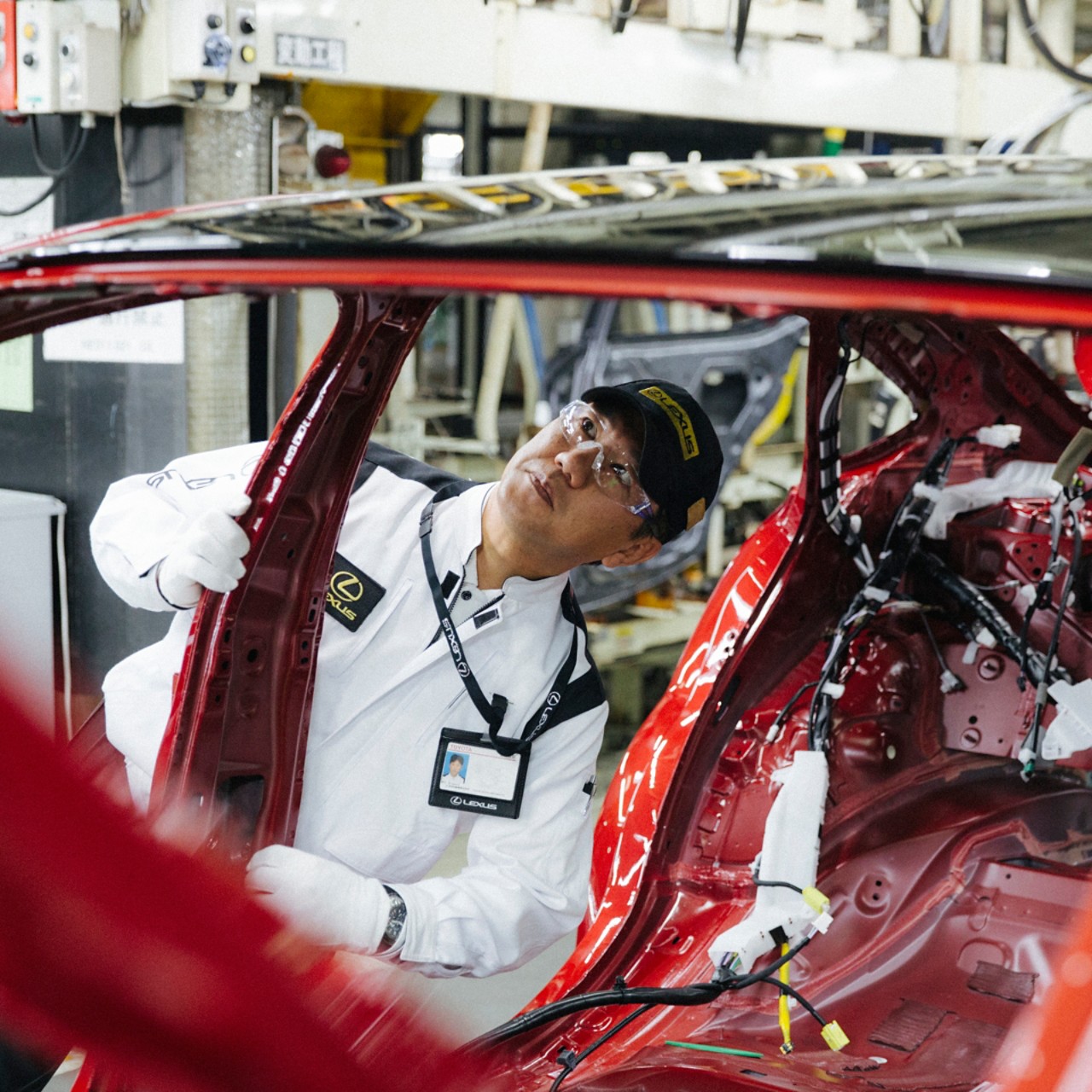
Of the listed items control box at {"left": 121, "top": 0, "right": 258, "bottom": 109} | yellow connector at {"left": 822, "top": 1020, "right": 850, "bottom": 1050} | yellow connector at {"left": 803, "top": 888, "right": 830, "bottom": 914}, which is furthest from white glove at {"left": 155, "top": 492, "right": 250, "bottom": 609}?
control box at {"left": 121, "top": 0, "right": 258, "bottom": 109}

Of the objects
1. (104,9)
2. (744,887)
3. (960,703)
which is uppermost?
(104,9)

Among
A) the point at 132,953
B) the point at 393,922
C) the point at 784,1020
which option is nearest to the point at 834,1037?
the point at 784,1020

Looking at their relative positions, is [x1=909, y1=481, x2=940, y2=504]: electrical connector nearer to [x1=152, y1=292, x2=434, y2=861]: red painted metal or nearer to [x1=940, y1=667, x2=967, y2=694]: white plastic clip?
[x1=940, y1=667, x2=967, y2=694]: white plastic clip

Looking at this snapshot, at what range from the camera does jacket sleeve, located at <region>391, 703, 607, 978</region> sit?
2064 mm

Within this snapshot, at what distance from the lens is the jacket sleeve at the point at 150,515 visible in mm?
2146

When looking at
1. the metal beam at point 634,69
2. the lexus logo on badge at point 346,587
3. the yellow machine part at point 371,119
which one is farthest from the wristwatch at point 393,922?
the yellow machine part at point 371,119

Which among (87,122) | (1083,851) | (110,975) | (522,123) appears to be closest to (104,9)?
(87,122)

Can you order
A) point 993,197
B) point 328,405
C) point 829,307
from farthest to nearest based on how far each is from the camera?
point 328,405, point 993,197, point 829,307

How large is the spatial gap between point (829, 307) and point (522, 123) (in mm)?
4689

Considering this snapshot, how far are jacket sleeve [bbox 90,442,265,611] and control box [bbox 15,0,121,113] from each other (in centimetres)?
189

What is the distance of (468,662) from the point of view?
2262mm

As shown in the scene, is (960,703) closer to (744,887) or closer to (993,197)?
(744,887)

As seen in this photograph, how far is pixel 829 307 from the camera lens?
905 millimetres

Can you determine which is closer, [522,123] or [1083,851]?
[1083,851]
